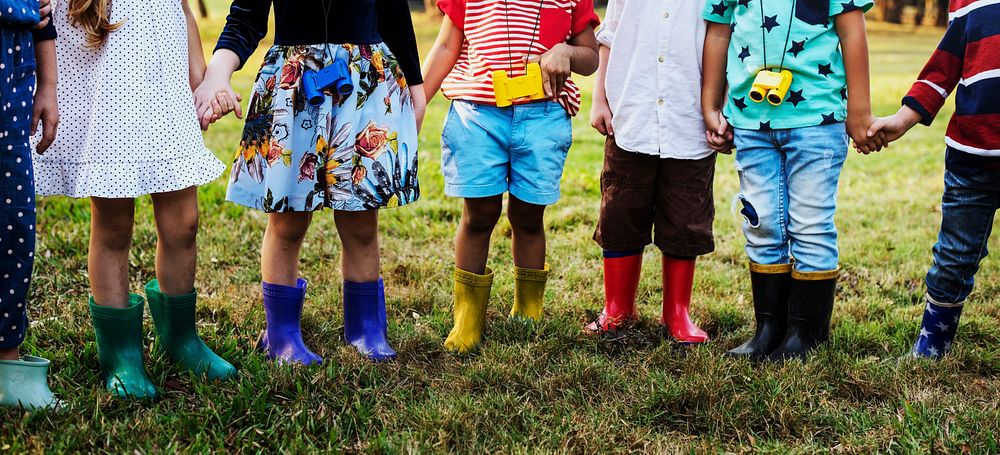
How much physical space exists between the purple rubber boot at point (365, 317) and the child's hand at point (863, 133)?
5.45ft

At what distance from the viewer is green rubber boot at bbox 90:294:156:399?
8.91ft

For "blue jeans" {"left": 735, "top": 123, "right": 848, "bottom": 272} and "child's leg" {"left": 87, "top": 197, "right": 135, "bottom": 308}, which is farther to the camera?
"blue jeans" {"left": 735, "top": 123, "right": 848, "bottom": 272}

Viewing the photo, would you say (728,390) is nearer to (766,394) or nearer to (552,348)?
(766,394)

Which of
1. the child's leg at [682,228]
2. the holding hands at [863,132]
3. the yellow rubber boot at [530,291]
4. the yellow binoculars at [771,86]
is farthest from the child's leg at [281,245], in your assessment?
the holding hands at [863,132]

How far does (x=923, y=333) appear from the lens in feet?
10.4

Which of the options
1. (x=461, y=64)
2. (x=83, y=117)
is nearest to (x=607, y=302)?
(x=461, y=64)

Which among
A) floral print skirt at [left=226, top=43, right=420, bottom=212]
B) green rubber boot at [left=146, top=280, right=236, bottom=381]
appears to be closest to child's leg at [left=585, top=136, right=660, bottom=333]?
floral print skirt at [left=226, top=43, right=420, bottom=212]

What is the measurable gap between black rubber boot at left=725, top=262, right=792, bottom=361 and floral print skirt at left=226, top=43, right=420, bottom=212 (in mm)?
1274

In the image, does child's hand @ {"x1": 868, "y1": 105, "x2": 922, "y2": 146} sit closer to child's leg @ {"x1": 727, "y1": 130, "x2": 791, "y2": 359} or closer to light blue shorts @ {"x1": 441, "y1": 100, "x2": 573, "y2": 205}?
child's leg @ {"x1": 727, "y1": 130, "x2": 791, "y2": 359}

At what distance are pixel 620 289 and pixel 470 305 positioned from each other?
600 millimetres

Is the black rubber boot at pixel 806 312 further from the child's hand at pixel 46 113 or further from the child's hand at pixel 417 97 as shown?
the child's hand at pixel 46 113

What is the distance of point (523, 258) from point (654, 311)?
25.8 inches

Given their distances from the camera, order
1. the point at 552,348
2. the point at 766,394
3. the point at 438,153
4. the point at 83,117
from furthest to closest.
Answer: the point at 438,153, the point at 552,348, the point at 766,394, the point at 83,117

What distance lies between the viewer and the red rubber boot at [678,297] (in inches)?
133
